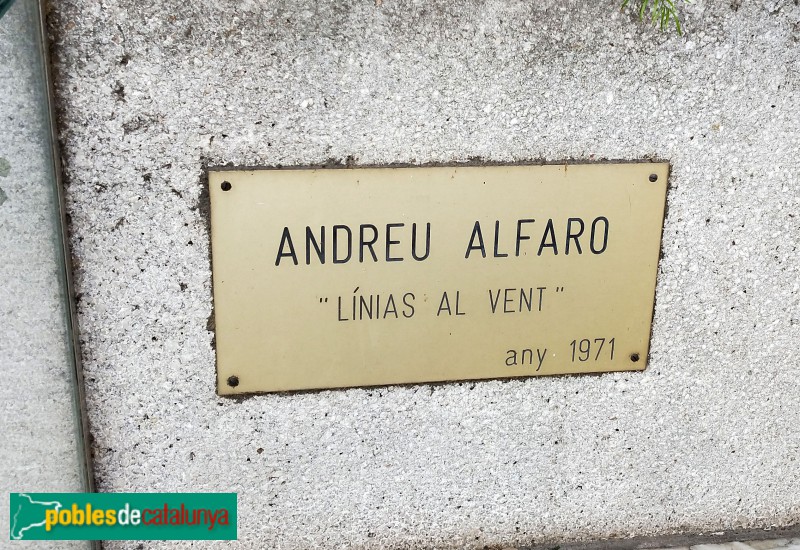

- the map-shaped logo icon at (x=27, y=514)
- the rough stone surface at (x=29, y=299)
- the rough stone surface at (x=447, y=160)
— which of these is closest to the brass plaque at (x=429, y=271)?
the rough stone surface at (x=447, y=160)

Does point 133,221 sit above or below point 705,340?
above

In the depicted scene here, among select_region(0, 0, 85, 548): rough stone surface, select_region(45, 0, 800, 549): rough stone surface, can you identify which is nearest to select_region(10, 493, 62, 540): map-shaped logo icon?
select_region(0, 0, 85, 548): rough stone surface

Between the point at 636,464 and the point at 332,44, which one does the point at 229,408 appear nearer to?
the point at 332,44

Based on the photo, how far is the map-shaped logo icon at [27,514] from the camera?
1580 mm

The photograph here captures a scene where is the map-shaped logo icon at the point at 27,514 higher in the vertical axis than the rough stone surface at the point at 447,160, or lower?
lower

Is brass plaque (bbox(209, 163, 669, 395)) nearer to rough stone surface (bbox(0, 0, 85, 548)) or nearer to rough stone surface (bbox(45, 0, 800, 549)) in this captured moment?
rough stone surface (bbox(45, 0, 800, 549))

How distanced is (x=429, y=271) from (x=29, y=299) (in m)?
0.90

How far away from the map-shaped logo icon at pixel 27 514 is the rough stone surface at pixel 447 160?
14 cm

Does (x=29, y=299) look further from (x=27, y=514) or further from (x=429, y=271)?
(x=429, y=271)

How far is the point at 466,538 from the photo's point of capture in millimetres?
1840

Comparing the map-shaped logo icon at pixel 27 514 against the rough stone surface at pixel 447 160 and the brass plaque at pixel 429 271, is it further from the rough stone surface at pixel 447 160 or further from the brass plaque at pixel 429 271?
the brass plaque at pixel 429 271

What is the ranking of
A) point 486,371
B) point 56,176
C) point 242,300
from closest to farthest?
point 56,176 → point 242,300 → point 486,371

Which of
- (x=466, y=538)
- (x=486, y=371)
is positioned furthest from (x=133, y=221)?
(x=466, y=538)

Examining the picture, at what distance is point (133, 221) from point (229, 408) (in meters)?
0.50
